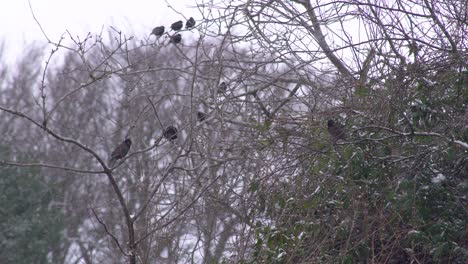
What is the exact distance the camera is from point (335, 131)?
5805 millimetres

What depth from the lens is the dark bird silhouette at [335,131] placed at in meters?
5.73

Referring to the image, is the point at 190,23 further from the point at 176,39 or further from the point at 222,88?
the point at 222,88

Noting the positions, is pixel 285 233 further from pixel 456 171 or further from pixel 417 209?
pixel 456 171

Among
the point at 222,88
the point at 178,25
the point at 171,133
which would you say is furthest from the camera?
the point at 178,25

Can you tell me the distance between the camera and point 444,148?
17.5 ft

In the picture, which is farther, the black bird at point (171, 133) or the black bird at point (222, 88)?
the black bird at point (222, 88)

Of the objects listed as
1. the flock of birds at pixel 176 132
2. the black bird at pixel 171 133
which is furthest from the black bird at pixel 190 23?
the black bird at pixel 171 133

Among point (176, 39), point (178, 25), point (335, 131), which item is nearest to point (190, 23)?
point (176, 39)

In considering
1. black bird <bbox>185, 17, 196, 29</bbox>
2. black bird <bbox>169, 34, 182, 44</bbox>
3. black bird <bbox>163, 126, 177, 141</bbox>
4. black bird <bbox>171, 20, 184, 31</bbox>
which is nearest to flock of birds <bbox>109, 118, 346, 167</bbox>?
black bird <bbox>163, 126, 177, 141</bbox>

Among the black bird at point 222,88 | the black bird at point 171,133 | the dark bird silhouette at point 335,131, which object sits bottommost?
the dark bird silhouette at point 335,131

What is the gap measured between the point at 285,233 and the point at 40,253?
11506mm

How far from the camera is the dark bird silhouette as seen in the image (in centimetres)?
573

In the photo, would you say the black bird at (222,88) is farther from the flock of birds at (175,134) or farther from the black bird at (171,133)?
the black bird at (171,133)

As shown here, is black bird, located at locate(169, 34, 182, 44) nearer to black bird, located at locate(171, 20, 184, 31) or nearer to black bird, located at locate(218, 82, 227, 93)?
black bird, located at locate(218, 82, 227, 93)
